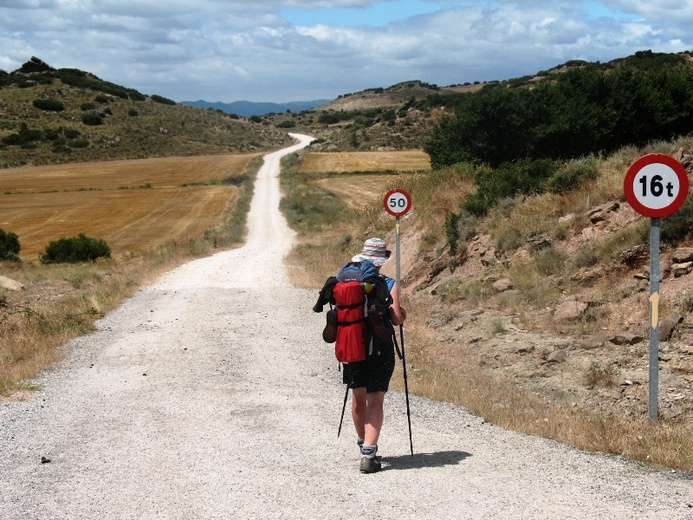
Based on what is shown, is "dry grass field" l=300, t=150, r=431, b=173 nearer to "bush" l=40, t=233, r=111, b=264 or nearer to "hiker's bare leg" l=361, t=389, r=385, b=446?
"bush" l=40, t=233, r=111, b=264

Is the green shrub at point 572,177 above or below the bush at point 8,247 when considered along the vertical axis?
above

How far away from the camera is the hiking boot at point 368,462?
6.46m

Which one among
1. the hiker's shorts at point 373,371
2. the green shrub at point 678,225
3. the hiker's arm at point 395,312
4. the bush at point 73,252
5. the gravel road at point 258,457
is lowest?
the bush at point 73,252

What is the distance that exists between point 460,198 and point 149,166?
2939 inches

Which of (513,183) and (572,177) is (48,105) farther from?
(572,177)

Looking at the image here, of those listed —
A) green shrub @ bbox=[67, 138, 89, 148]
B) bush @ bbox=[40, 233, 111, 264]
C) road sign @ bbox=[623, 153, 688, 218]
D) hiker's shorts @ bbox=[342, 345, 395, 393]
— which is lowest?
bush @ bbox=[40, 233, 111, 264]

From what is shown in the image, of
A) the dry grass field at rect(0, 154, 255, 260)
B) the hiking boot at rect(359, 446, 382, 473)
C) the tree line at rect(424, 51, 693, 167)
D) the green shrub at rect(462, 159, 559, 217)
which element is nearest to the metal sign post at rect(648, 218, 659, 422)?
A: the hiking boot at rect(359, 446, 382, 473)

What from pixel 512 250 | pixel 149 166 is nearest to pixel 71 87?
pixel 149 166

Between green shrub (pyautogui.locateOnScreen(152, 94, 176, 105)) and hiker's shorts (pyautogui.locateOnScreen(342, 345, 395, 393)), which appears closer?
hiker's shorts (pyautogui.locateOnScreen(342, 345, 395, 393))

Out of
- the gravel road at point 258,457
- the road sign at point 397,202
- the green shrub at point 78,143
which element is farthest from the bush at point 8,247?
the green shrub at point 78,143

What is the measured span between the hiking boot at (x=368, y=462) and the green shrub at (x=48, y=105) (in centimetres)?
12562

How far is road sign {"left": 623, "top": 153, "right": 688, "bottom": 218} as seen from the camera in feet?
24.4

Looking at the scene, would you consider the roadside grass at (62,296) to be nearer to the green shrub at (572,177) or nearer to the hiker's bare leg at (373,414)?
the hiker's bare leg at (373,414)

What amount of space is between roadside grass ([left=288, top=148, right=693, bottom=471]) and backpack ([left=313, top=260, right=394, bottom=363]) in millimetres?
2402
